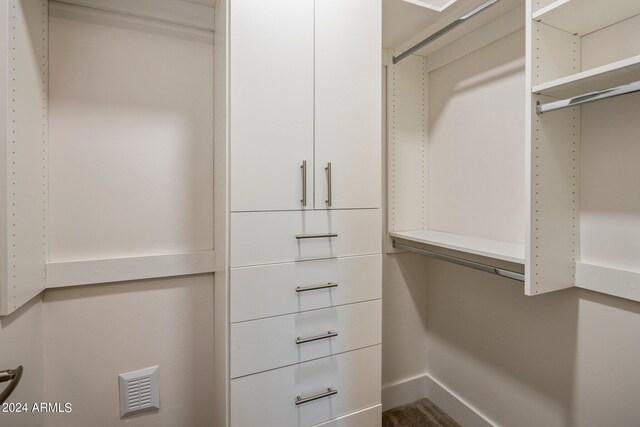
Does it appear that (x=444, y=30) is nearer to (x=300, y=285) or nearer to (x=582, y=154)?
(x=582, y=154)

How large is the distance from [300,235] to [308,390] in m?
0.65

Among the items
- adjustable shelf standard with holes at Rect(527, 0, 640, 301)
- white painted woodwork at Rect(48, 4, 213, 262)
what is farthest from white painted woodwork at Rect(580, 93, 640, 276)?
white painted woodwork at Rect(48, 4, 213, 262)

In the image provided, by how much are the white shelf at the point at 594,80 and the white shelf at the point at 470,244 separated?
24.0 inches

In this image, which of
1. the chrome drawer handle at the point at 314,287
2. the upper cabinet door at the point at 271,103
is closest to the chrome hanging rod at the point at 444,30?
the upper cabinet door at the point at 271,103

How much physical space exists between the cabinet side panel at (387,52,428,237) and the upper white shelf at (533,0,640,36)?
0.84 metres

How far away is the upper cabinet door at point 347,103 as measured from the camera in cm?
132

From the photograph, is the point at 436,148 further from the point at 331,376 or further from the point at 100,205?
the point at 100,205

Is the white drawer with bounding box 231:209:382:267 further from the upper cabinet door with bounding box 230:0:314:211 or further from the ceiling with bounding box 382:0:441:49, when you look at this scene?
the ceiling with bounding box 382:0:441:49

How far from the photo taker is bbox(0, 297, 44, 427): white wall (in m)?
1.05

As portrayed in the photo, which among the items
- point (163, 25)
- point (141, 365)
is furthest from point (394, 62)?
point (141, 365)

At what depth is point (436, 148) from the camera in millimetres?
1937

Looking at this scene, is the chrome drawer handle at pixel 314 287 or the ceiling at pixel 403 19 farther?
the ceiling at pixel 403 19

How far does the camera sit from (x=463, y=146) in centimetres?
176

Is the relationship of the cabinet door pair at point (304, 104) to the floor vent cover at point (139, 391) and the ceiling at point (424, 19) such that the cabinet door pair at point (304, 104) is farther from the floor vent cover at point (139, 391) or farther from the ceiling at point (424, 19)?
the floor vent cover at point (139, 391)
